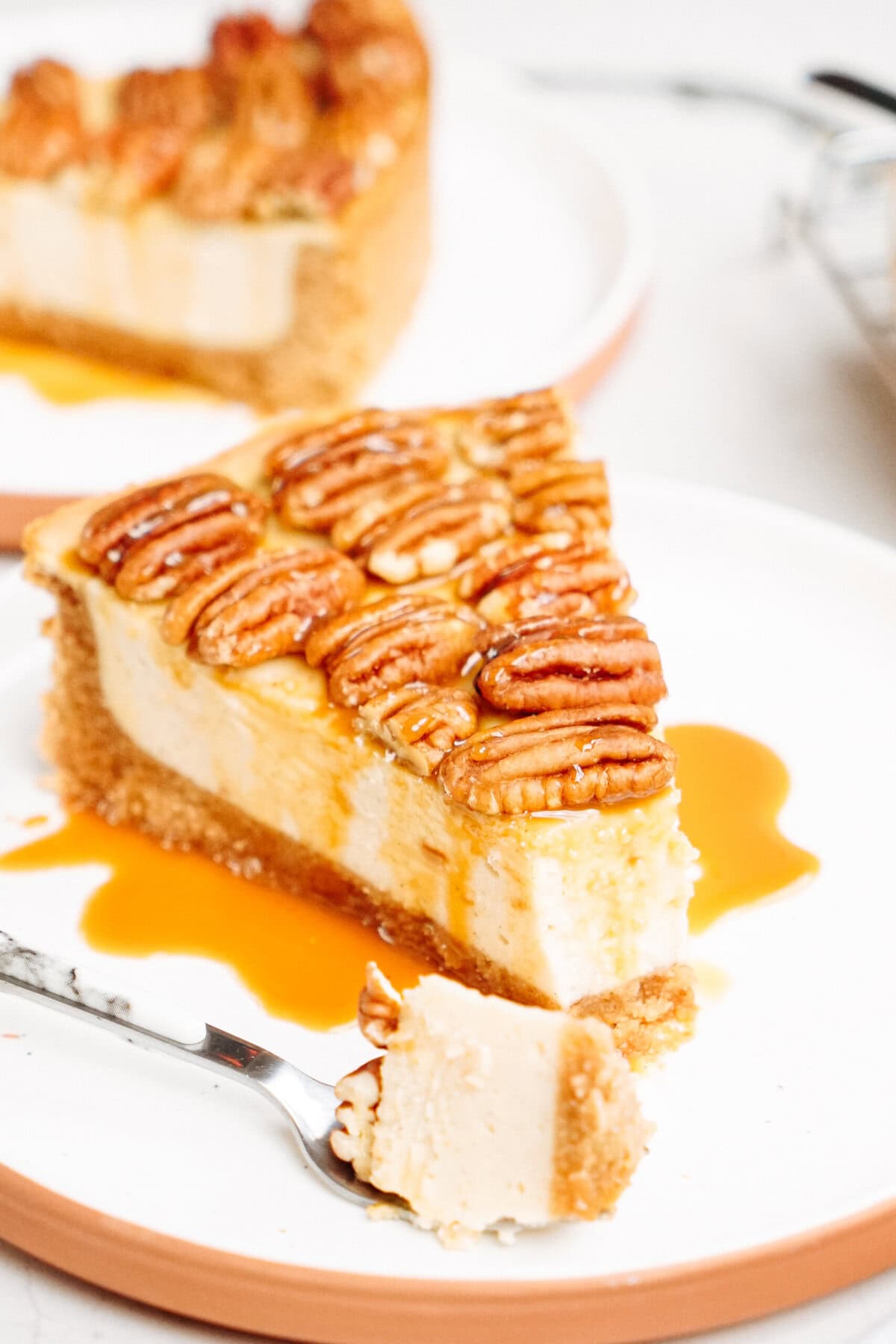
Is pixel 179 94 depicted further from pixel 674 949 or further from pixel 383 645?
pixel 674 949

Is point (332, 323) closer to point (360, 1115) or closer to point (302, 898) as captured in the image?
point (302, 898)

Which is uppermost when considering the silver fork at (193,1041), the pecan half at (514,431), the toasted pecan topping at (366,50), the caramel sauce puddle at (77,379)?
the toasted pecan topping at (366,50)

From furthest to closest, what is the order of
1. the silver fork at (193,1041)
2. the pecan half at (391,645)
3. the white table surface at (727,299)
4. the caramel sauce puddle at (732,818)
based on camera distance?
the white table surface at (727,299)
the caramel sauce puddle at (732,818)
the pecan half at (391,645)
the silver fork at (193,1041)

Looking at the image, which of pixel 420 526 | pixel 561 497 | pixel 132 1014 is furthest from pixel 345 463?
pixel 132 1014

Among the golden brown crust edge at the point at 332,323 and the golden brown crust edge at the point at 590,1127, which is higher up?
the golden brown crust edge at the point at 332,323

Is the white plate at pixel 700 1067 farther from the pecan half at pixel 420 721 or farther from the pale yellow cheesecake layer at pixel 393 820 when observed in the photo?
the pecan half at pixel 420 721

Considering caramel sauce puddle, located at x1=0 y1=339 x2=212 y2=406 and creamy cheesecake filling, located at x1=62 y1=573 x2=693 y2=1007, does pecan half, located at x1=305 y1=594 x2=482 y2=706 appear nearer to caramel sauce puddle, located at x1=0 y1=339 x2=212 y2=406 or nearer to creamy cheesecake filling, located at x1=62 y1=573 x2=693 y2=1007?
creamy cheesecake filling, located at x1=62 y1=573 x2=693 y2=1007

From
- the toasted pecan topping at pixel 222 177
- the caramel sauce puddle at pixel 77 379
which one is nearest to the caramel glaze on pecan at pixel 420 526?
the toasted pecan topping at pixel 222 177

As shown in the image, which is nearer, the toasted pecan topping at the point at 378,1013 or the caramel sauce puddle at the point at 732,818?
the toasted pecan topping at the point at 378,1013
